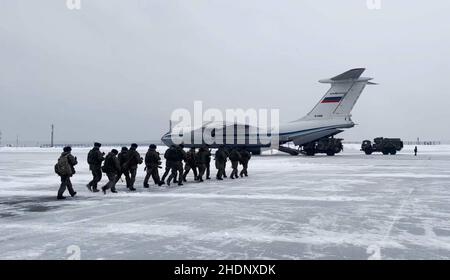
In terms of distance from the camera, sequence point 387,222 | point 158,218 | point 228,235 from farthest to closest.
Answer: point 158,218 < point 387,222 < point 228,235

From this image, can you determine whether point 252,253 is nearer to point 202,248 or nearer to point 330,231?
point 202,248

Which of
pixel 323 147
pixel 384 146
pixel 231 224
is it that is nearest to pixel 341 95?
pixel 323 147

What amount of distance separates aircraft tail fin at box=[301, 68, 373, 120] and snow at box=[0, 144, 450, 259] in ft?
98.5

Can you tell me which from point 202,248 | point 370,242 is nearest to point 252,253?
point 202,248

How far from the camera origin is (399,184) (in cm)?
1669

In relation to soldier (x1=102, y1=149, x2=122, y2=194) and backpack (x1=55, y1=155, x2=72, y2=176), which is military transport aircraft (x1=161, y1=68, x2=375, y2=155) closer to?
soldier (x1=102, y1=149, x2=122, y2=194)

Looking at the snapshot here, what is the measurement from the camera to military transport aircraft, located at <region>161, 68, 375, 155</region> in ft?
143

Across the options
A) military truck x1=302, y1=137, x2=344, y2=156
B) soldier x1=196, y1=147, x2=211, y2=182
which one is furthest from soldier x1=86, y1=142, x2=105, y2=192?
military truck x1=302, y1=137, x2=344, y2=156

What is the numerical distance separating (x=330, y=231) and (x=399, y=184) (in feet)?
33.1

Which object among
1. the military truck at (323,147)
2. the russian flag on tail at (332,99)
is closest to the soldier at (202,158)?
the russian flag on tail at (332,99)

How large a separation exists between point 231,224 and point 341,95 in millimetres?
37995

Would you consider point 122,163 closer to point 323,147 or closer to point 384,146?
point 323,147

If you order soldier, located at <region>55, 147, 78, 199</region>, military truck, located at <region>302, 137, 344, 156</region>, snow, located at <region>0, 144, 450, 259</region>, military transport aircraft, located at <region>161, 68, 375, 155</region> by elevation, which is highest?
military transport aircraft, located at <region>161, 68, 375, 155</region>
